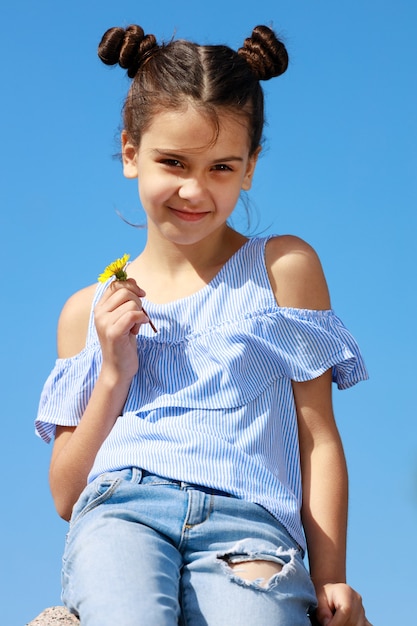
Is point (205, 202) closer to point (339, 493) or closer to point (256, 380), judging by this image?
point (256, 380)

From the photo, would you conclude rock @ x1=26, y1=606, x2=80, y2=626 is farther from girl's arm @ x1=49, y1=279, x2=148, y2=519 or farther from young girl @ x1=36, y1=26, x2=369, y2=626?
Result: girl's arm @ x1=49, y1=279, x2=148, y2=519

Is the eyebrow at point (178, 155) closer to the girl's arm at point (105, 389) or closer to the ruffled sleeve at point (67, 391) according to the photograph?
the girl's arm at point (105, 389)

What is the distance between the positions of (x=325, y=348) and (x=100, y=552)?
988 mm

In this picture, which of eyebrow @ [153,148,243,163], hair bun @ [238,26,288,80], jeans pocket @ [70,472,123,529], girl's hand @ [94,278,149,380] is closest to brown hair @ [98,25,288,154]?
hair bun @ [238,26,288,80]

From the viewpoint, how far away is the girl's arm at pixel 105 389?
3105mm

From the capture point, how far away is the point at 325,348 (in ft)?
10.3

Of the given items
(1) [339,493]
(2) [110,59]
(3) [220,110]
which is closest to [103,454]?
(1) [339,493]

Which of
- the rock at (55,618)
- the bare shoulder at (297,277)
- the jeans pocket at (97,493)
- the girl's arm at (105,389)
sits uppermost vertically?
the bare shoulder at (297,277)

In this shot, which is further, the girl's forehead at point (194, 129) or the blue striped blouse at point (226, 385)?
the girl's forehead at point (194, 129)

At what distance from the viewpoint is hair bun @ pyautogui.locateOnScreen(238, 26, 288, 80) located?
3.46 m

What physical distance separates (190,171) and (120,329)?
539 mm

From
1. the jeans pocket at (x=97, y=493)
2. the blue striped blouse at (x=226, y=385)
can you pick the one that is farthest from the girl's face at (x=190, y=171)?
the jeans pocket at (x=97, y=493)

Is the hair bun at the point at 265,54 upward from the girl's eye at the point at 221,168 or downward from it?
upward

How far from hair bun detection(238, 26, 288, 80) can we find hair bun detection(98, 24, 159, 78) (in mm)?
325
